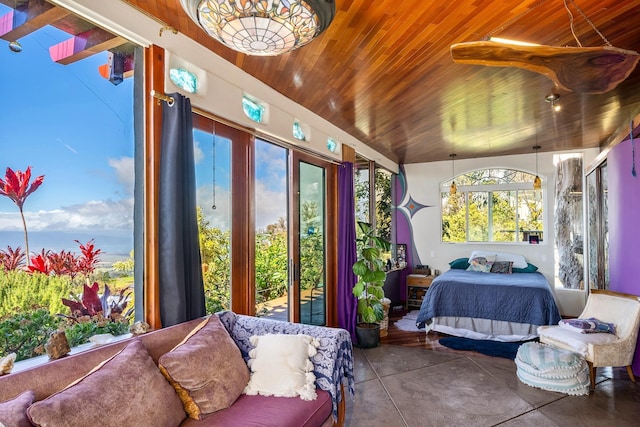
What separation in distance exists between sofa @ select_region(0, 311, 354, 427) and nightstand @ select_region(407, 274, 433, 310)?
409cm

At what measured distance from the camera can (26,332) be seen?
172 centimetres

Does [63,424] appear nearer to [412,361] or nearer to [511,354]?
[412,361]

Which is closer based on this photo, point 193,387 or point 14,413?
point 14,413

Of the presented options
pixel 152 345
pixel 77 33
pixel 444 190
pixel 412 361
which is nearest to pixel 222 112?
pixel 77 33

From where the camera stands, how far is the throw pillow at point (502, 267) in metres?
5.70

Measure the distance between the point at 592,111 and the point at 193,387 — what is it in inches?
183

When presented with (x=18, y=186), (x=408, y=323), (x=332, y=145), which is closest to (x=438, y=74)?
(x=332, y=145)

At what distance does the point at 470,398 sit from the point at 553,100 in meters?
2.86

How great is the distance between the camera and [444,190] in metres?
6.79

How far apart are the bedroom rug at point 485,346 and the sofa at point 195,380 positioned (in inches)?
94.0

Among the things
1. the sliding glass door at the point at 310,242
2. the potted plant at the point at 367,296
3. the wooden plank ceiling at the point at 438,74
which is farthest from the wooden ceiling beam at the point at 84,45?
the potted plant at the point at 367,296

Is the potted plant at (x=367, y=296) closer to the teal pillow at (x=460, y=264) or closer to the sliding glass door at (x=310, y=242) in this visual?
the sliding glass door at (x=310, y=242)

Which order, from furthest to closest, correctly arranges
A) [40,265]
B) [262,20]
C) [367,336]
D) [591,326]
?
[367,336]
[591,326]
[40,265]
[262,20]

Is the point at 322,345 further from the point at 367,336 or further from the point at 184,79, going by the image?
the point at 367,336
